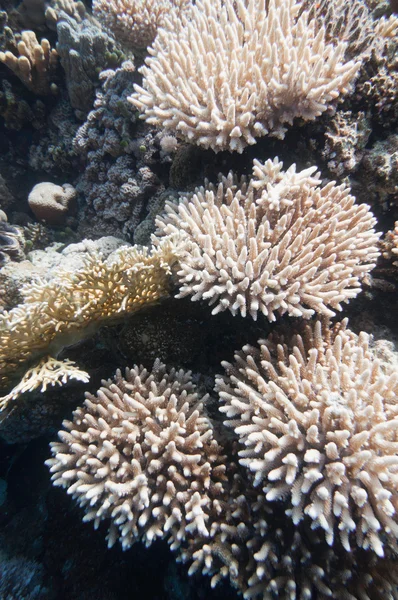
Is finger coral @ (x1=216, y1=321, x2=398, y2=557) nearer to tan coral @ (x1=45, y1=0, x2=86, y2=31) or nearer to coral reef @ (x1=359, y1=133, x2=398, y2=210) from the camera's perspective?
coral reef @ (x1=359, y1=133, x2=398, y2=210)

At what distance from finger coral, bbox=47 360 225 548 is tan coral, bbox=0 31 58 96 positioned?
460cm

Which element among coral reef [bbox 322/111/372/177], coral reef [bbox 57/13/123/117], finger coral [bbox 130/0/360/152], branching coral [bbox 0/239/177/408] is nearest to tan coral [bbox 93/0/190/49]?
coral reef [bbox 57/13/123/117]

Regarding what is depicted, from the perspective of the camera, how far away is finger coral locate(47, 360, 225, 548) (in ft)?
6.95

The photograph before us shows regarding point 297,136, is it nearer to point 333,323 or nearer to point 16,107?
point 333,323

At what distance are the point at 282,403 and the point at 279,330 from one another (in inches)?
25.1

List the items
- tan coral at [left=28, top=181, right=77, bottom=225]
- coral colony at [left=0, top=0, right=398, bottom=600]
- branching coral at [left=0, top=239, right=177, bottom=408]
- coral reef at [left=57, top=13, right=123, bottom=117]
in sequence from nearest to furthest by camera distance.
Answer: coral colony at [left=0, top=0, right=398, bottom=600] → branching coral at [left=0, top=239, right=177, bottom=408] → tan coral at [left=28, top=181, right=77, bottom=225] → coral reef at [left=57, top=13, right=123, bottom=117]

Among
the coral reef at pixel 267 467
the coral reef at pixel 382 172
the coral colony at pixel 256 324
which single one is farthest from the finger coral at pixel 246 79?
the coral reef at pixel 267 467

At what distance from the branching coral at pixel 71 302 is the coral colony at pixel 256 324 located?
0.01 m

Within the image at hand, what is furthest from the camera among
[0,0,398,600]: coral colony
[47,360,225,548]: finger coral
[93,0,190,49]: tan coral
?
[93,0,190,49]: tan coral

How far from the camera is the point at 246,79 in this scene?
2.48m

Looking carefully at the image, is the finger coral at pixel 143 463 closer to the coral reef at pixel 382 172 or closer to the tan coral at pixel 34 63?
the coral reef at pixel 382 172

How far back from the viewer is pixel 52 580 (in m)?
3.02

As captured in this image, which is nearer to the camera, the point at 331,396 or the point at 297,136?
the point at 331,396

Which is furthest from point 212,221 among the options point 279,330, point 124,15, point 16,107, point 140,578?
point 16,107
